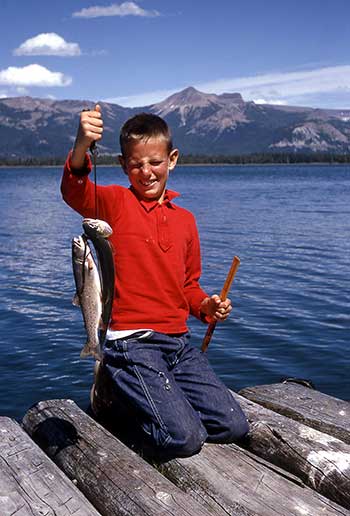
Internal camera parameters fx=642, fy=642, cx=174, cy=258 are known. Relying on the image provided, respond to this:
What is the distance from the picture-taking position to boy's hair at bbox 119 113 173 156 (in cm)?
536

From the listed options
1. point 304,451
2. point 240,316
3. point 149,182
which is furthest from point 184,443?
point 240,316

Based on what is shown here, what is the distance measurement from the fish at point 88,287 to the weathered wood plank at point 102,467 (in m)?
0.94

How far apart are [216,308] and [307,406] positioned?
1.41m

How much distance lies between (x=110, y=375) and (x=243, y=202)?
51.5 m

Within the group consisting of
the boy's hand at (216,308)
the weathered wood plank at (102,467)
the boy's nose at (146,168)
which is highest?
the boy's nose at (146,168)

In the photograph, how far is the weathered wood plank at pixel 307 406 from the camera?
551 centimetres

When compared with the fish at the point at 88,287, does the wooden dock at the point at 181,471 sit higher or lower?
lower

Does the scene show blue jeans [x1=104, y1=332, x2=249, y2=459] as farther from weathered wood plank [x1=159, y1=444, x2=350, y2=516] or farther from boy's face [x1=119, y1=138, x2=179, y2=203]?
boy's face [x1=119, y1=138, x2=179, y2=203]

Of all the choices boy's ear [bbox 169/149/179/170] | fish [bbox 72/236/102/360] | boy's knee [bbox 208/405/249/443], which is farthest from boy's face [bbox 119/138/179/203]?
boy's knee [bbox 208/405/249/443]

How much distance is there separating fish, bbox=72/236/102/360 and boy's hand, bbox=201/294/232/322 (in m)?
1.38

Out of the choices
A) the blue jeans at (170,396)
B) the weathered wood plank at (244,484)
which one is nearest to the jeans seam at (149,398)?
the blue jeans at (170,396)

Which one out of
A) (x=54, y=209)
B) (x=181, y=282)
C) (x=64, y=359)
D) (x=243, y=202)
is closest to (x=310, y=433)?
(x=181, y=282)

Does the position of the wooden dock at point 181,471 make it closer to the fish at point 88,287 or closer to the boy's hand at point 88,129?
the fish at point 88,287

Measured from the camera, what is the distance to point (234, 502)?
13.8 feet
